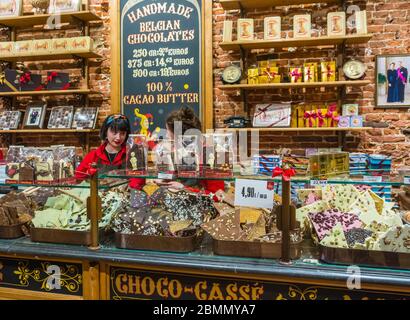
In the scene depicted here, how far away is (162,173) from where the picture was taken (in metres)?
1.84

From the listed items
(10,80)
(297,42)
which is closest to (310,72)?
(297,42)

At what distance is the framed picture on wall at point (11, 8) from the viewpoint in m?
4.61

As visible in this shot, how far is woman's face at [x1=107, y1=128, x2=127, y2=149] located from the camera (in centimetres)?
324

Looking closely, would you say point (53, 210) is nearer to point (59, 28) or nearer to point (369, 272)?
point (369, 272)

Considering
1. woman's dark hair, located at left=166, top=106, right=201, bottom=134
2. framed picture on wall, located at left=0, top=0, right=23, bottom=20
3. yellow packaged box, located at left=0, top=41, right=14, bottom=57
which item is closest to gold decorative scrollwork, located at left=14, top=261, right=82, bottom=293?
woman's dark hair, located at left=166, top=106, right=201, bottom=134

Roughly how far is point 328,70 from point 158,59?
74.3 inches

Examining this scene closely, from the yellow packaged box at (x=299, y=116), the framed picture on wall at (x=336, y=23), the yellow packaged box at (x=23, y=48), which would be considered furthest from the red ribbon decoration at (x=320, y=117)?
the yellow packaged box at (x=23, y=48)

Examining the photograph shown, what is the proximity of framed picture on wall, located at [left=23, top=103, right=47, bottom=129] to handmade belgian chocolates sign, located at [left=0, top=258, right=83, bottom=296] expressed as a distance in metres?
3.08

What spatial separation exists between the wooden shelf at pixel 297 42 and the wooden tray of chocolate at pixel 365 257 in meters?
2.80

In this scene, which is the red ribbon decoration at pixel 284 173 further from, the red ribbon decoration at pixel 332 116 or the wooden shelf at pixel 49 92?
the wooden shelf at pixel 49 92

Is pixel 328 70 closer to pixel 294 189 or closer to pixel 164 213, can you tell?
pixel 294 189

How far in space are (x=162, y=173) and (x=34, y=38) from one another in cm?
391
